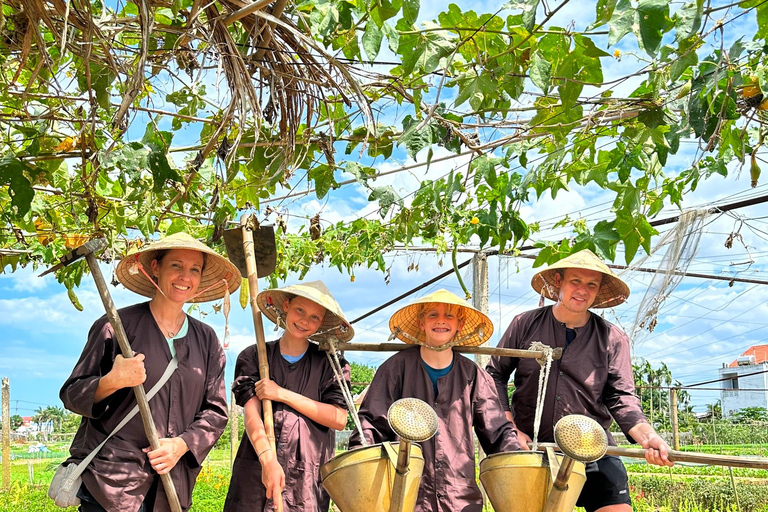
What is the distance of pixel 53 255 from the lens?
442cm

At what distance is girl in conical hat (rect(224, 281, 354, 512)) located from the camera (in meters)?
2.43

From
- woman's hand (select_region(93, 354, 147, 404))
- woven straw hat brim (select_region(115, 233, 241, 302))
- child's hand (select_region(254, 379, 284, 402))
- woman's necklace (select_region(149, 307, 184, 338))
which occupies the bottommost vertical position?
child's hand (select_region(254, 379, 284, 402))

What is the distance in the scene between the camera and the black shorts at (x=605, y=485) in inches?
105

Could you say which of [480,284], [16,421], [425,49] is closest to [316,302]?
[425,49]

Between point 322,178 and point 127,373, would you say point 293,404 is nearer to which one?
point 127,373

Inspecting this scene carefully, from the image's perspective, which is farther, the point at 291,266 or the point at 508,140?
the point at 291,266

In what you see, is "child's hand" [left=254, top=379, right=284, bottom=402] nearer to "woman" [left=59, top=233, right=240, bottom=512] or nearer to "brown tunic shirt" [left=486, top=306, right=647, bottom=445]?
"woman" [left=59, top=233, right=240, bottom=512]

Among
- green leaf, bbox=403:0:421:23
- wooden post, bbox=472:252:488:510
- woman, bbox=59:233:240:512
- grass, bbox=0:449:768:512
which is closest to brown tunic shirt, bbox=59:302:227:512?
woman, bbox=59:233:240:512

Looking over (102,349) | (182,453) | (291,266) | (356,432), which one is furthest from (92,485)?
(291,266)

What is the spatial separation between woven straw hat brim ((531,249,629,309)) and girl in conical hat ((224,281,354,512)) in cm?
88

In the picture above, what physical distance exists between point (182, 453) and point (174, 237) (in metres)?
0.76

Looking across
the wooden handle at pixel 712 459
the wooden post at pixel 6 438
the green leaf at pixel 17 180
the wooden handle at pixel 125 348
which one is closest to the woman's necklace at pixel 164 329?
the wooden handle at pixel 125 348

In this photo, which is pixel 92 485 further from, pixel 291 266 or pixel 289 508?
pixel 291 266

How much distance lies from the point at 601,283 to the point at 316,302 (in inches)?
48.7
